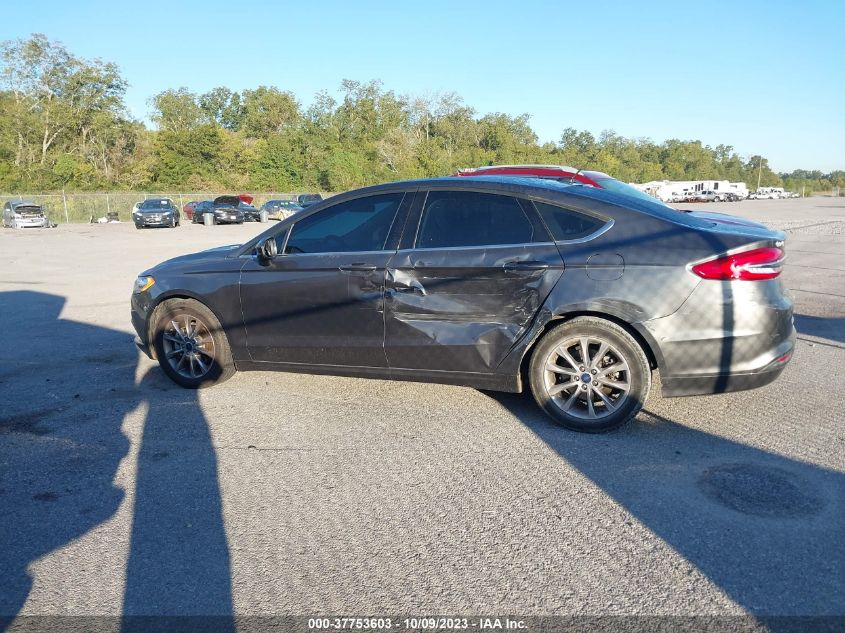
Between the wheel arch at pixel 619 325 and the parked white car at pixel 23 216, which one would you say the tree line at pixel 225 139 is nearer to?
the parked white car at pixel 23 216

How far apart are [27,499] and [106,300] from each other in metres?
7.65

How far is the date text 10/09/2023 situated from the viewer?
2.72 meters

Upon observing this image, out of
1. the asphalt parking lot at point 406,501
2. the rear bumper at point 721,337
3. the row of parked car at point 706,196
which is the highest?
the row of parked car at point 706,196

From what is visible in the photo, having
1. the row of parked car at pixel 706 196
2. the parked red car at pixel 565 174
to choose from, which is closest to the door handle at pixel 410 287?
→ the parked red car at pixel 565 174

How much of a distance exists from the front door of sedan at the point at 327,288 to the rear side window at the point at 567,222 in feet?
3.60

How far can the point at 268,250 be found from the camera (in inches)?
219

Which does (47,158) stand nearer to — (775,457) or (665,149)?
(775,457)

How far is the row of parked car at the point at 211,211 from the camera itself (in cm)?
3578

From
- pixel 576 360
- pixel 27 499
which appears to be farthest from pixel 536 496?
pixel 27 499

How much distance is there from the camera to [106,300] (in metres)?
10.9

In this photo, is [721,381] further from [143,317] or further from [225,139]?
[225,139]

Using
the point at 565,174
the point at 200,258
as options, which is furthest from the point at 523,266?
the point at 565,174

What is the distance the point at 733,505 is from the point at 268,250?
12.5ft

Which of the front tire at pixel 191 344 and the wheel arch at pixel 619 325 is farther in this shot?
the front tire at pixel 191 344
